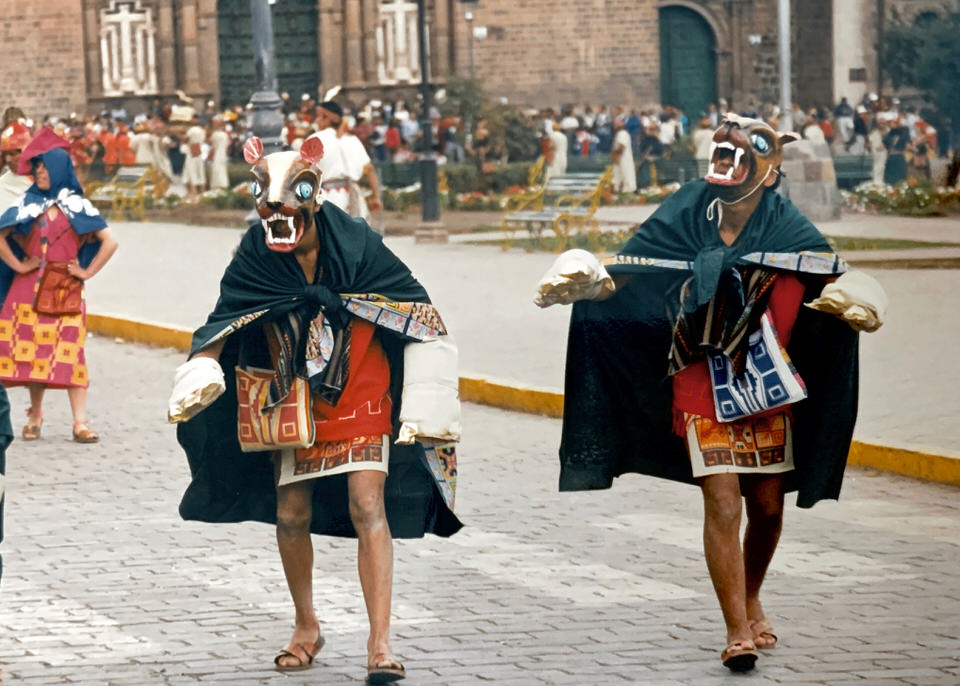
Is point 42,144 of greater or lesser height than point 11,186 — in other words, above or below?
above

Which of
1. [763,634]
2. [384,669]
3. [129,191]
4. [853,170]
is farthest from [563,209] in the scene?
[384,669]

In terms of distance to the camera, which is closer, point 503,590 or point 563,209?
point 503,590

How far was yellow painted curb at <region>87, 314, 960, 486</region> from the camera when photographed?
9.36 m

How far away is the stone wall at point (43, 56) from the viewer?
4684 cm

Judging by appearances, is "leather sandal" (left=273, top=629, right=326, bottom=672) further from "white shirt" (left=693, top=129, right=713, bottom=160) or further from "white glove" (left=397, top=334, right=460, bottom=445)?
"white shirt" (left=693, top=129, right=713, bottom=160)

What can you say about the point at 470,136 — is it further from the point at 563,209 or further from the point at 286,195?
the point at 286,195

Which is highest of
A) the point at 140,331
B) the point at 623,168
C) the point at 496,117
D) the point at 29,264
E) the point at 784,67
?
the point at 784,67

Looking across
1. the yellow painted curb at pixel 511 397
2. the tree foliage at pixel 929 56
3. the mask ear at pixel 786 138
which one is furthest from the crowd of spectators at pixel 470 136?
the mask ear at pixel 786 138

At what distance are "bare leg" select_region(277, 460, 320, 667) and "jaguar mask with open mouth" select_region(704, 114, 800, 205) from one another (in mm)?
1671

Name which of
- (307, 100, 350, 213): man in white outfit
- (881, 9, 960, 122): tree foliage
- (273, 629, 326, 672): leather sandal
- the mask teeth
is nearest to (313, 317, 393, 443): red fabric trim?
the mask teeth

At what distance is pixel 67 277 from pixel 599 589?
499 cm

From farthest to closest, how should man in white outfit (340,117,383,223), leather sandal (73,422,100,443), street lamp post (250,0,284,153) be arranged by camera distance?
street lamp post (250,0,284,153)
man in white outfit (340,117,383,223)
leather sandal (73,422,100,443)

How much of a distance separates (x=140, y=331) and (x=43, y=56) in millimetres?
32354

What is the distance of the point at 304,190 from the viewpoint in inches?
236
